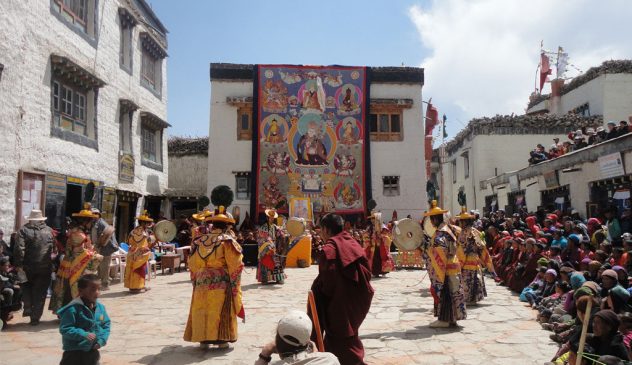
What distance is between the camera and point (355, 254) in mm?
3900

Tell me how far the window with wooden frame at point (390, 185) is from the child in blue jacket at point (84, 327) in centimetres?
1706

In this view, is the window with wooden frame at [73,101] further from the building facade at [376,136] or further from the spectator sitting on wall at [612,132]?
the spectator sitting on wall at [612,132]

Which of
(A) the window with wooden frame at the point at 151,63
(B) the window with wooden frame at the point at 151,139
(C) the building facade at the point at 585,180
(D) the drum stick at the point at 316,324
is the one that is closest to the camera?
(D) the drum stick at the point at 316,324

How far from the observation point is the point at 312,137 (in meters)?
20.0

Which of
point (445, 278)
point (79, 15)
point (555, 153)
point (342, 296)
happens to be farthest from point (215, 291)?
point (555, 153)

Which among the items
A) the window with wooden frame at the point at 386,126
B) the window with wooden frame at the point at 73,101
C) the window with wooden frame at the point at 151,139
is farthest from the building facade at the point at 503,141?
the window with wooden frame at the point at 73,101

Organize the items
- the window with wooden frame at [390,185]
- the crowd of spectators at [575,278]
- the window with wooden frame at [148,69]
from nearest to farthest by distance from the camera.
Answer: the crowd of spectators at [575,278] < the window with wooden frame at [148,69] < the window with wooden frame at [390,185]

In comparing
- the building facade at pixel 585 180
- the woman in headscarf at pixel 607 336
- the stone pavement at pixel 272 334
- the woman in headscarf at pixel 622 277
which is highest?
the building facade at pixel 585 180

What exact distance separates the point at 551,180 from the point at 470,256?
8560 millimetres

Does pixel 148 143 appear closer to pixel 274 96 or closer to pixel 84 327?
pixel 274 96

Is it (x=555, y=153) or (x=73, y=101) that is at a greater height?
(x=73, y=101)

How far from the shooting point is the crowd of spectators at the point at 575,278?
14.1ft

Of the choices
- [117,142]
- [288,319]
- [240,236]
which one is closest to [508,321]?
[288,319]

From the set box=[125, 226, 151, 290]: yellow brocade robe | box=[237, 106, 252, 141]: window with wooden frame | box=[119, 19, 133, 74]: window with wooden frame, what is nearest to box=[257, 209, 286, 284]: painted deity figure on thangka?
box=[125, 226, 151, 290]: yellow brocade robe
